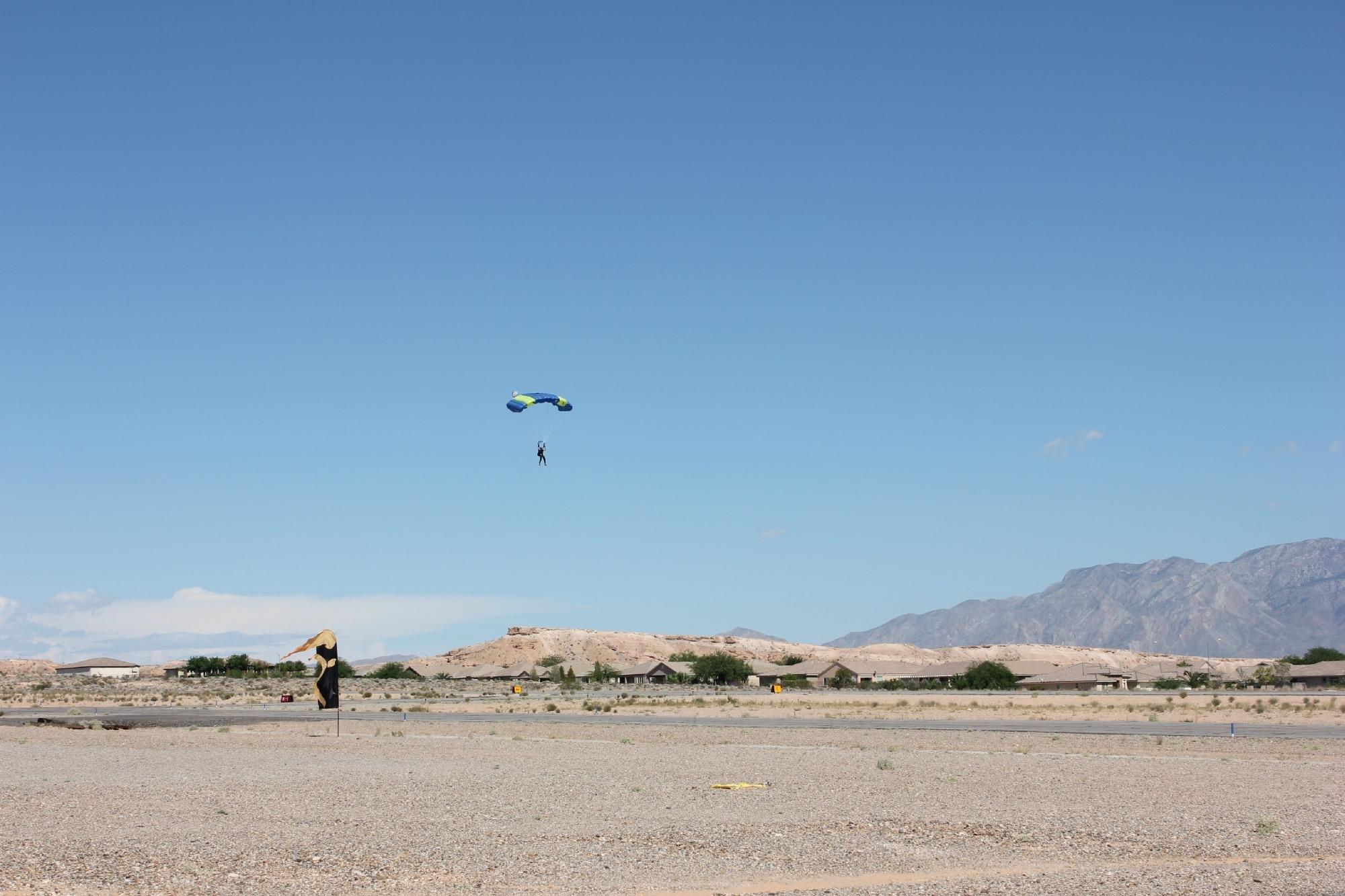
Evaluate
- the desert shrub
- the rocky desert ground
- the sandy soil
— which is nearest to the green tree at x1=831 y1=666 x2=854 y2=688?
the sandy soil

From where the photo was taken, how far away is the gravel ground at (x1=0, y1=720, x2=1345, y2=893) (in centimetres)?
1466

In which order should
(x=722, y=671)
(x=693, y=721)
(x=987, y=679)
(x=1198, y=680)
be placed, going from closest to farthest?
(x=693, y=721)
(x=1198, y=680)
(x=987, y=679)
(x=722, y=671)

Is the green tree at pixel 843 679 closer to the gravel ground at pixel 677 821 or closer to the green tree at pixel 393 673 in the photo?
the green tree at pixel 393 673

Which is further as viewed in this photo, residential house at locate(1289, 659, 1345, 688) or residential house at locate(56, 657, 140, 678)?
residential house at locate(56, 657, 140, 678)

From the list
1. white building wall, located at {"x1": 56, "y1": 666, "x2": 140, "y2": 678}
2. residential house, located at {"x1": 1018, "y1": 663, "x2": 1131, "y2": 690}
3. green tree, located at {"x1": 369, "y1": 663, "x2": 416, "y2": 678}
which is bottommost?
residential house, located at {"x1": 1018, "y1": 663, "x2": 1131, "y2": 690}

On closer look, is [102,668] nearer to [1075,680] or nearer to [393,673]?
[393,673]

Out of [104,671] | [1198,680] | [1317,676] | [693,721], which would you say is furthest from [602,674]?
[693,721]

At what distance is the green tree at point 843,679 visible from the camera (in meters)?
126

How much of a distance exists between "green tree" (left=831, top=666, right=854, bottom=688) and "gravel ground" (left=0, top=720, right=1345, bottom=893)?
91.9 m

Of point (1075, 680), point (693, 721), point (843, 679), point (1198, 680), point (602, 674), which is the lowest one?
point (1198, 680)

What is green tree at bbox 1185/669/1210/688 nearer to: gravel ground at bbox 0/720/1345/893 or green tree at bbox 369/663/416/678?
green tree at bbox 369/663/416/678

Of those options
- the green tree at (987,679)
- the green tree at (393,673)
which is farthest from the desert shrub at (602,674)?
the green tree at (987,679)

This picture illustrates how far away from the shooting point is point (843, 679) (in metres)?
128

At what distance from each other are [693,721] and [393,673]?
96786mm
